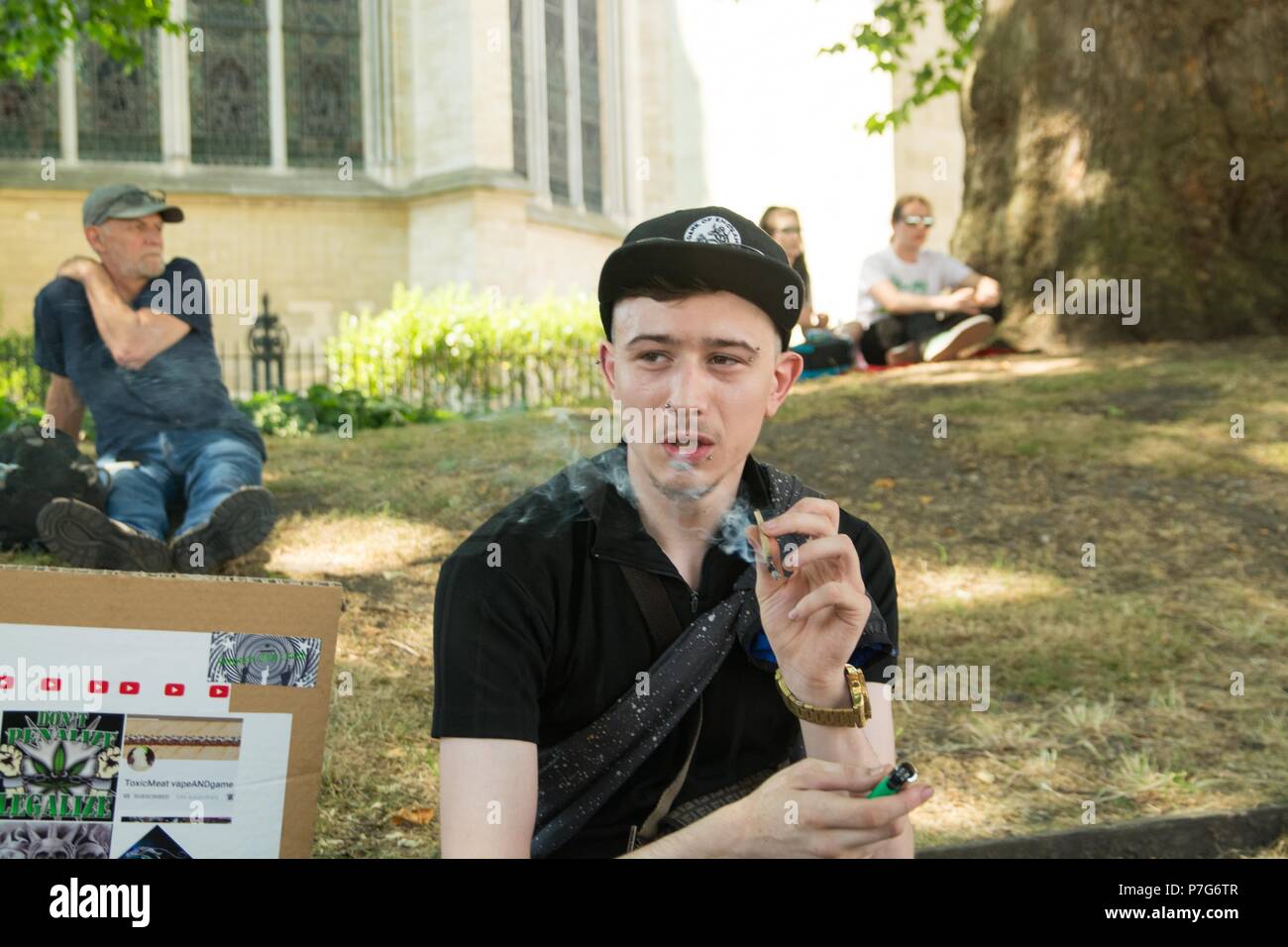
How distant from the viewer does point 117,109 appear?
20.7 meters

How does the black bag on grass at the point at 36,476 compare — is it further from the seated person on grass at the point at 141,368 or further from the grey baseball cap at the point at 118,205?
the grey baseball cap at the point at 118,205

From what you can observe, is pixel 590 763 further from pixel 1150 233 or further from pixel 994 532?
pixel 1150 233

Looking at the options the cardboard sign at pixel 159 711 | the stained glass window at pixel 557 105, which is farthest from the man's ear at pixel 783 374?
the stained glass window at pixel 557 105

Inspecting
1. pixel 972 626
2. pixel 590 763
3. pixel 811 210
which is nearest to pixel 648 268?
pixel 590 763

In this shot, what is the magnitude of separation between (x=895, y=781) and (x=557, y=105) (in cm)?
2217

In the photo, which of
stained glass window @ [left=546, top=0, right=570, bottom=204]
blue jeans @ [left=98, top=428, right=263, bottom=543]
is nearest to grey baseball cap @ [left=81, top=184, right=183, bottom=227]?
blue jeans @ [left=98, top=428, right=263, bottom=543]

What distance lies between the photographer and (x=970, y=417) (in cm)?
789

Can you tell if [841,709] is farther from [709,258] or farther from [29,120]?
[29,120]

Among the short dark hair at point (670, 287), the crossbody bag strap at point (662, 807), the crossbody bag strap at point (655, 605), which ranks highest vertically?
the short dark hair at point (670, 287)

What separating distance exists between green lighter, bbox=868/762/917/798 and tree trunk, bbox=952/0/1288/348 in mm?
7737

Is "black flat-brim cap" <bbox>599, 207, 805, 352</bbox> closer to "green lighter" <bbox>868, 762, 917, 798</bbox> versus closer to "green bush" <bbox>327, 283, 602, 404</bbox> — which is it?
"green lighter" <bbox>868, 762, 917, 798</bbox>

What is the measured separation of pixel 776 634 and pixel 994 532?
440 cm

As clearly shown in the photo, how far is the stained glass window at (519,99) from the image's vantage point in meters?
21.8

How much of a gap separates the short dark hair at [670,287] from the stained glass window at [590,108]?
21.9 meters
